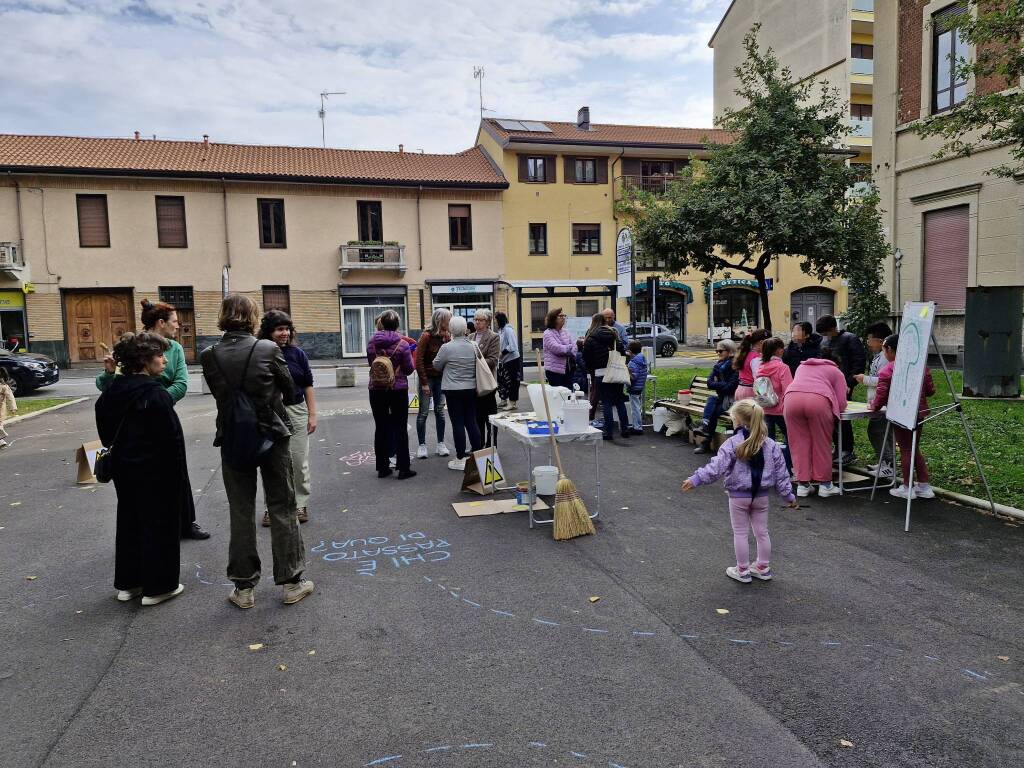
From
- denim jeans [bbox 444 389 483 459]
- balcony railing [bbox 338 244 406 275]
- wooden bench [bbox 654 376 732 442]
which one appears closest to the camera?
denim jeans [bbox 444 389 483 459]

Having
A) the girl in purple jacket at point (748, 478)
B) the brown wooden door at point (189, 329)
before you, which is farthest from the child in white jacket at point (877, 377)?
the brown wooden door at point (189, 329)

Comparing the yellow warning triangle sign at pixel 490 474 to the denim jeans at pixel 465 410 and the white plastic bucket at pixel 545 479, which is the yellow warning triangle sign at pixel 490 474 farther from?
the white plastic bucket at pixel 545 479

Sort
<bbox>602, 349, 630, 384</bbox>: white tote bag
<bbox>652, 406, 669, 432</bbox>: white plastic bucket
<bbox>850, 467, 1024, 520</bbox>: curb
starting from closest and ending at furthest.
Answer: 1. <bbox>850, 467, 1024, 520</bbox>: curb
2. <bbox>602, 349, 630, 384</bbox>: white tote bag
3. <bbox>652, 406, 669, 432</bbox>: white plastic bucket

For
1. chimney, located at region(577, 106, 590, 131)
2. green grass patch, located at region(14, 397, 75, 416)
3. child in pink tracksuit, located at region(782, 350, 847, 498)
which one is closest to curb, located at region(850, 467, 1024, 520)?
child in pink tracksuit, located at region(782, 350, 847, 498)

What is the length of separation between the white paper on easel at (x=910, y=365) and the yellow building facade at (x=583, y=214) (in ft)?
86.3

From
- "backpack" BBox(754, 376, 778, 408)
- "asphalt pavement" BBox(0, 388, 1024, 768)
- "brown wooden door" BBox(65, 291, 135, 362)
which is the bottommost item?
"asphalt pavement" BBox(0, 388, 1024, 768)

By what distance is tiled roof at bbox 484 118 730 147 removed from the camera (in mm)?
33531

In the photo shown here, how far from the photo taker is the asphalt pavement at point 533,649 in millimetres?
2971

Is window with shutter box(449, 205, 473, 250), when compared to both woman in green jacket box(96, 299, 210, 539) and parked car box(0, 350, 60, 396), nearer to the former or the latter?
parked car box(0, 350, 60, 396)

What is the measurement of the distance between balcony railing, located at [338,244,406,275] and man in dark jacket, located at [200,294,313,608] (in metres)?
27.3

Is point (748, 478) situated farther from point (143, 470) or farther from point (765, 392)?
point (143, 470)

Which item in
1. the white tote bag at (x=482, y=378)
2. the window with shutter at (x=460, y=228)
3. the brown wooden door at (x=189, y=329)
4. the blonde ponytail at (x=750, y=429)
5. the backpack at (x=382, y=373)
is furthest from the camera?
the window with shutter at (x=460, y=228)

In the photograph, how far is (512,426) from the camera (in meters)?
6.80

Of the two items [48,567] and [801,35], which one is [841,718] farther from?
[801,35]
